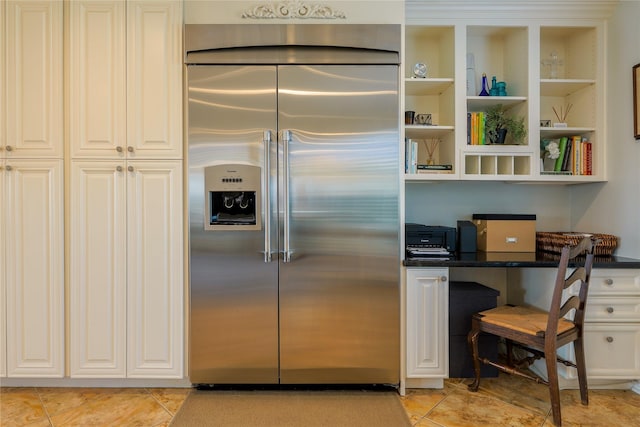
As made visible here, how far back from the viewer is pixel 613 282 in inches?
77.6

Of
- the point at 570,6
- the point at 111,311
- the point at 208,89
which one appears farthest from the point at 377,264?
the point at 570,6

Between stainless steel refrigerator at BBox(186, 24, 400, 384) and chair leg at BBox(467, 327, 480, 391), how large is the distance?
44cm

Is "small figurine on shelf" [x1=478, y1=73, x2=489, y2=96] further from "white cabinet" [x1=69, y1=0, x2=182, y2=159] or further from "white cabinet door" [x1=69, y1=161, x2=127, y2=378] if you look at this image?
"white cabinet door" [x1=69, y1=161, x2=127, y2=378]

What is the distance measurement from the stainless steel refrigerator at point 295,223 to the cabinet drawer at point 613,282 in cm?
116

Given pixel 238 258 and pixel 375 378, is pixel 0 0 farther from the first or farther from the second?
pixel 375 378

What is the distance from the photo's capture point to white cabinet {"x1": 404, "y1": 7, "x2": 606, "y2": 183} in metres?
2.25

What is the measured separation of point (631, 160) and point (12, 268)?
12.7 ft

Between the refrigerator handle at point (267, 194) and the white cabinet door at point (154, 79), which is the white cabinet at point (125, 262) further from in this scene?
the refrigerator handle at point (267, 194)

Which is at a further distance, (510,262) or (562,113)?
(562,113)

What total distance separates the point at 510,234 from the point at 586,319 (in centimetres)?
65

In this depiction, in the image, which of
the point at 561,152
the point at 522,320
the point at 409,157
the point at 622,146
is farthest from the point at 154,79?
the point at 622,146

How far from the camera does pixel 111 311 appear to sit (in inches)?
79.2

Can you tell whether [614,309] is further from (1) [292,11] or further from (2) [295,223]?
(1) [292,11]

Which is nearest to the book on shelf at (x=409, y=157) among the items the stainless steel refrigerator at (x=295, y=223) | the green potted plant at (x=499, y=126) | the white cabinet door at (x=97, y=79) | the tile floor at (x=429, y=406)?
the stainless steel refrigerator at (x=295, y=223)
